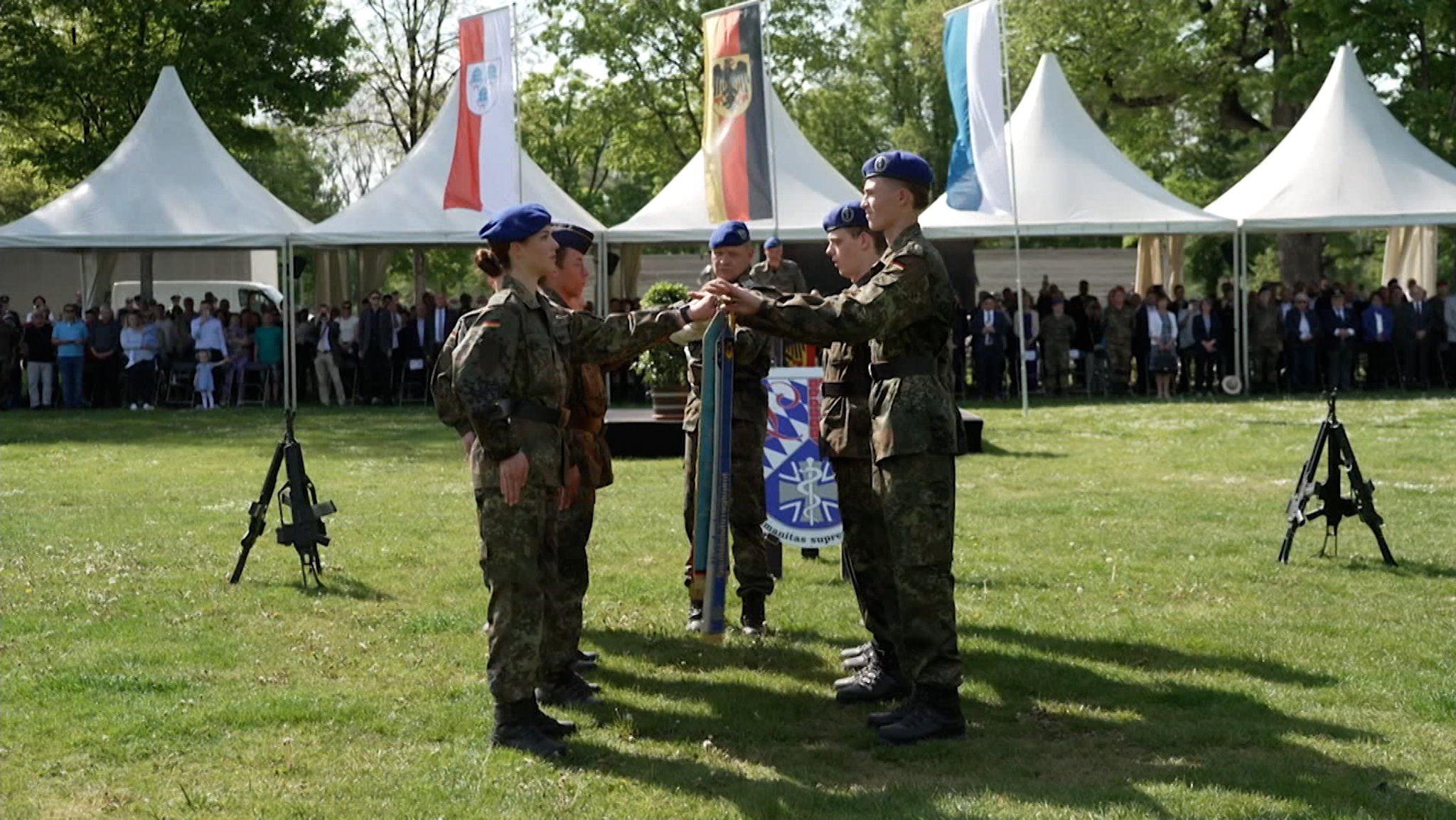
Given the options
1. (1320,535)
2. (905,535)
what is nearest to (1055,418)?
(1320,535)

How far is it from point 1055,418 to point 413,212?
35.1 feet

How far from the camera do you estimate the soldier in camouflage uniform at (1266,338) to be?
1094 inches

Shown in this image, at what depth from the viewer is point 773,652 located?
8.47 meters

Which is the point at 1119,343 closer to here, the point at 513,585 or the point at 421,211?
the point at 421,211

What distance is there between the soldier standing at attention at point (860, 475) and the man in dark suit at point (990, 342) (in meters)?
19.6

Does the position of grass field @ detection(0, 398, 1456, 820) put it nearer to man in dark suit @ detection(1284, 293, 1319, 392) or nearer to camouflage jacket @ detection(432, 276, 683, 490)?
camouflage jacket @ detection(432, 276, 683, 490)

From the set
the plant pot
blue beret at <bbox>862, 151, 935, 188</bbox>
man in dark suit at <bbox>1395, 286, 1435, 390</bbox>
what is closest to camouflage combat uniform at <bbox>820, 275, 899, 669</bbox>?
blue beret at <bbox>862, 151, 935, 188</bbox>

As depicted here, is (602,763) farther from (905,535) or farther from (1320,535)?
(1320,535)

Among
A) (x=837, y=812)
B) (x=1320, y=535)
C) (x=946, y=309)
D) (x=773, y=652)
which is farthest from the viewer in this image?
(x=1320, y=535)

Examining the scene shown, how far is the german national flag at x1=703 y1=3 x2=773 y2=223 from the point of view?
61.9 feet

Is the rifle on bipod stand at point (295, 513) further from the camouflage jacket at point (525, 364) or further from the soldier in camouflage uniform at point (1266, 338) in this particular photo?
the soldier in camouflage uniform at point (1266, 338)

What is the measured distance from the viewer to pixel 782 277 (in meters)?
10.0

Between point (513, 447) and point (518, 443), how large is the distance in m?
0.05

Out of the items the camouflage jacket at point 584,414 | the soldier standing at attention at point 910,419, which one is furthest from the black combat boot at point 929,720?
the camouflage jacket at point 584,414
